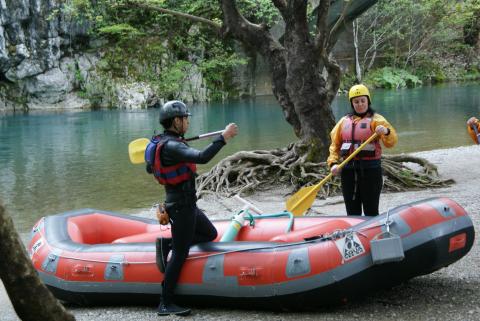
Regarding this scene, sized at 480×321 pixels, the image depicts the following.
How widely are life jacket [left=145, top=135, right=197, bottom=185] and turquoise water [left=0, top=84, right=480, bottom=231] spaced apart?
568cm

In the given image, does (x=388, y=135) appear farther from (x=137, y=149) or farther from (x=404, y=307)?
(x=137, y=149)

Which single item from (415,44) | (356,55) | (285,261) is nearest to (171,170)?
(285,261)

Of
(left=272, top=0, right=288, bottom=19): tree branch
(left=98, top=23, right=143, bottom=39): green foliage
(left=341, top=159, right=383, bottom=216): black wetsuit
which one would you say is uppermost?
(left=98, top=23, right=143, bottom=39): green foliage

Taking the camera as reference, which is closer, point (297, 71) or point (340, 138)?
point (340, 138)

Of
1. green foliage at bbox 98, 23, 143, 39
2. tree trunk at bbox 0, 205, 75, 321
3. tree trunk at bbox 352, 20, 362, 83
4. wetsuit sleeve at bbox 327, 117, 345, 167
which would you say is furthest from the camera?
tree trunk at bbox 352, 20, 362, 83

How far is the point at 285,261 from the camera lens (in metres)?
3.96

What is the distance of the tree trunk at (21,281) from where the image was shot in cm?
237

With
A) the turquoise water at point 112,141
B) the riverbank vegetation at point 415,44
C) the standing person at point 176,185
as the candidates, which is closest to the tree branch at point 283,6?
the turquoise water at point 112,141

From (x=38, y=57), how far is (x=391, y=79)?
24.2m

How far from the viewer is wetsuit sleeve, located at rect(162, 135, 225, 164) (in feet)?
12.2

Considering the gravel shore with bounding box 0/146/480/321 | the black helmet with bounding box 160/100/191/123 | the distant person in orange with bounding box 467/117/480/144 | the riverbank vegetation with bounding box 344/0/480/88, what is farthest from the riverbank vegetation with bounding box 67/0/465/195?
the black helmet with bounding box 160/100/191/123

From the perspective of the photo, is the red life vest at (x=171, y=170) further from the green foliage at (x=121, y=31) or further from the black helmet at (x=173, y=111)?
the green foliage at (x=121, y=31)

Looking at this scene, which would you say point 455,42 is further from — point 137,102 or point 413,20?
point 137,102

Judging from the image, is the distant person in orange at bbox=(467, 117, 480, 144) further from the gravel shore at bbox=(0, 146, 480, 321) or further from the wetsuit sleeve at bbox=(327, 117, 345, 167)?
the wetsuit sleeve at bbox=(327, 117, 345, 167)
